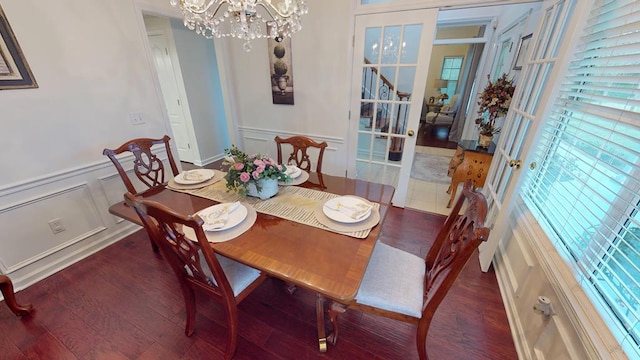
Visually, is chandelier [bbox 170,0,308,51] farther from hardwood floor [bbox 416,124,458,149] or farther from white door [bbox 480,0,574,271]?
hardwood floor [bbox 416,124,458,149]

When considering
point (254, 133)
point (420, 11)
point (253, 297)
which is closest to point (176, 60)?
point (254, 133)

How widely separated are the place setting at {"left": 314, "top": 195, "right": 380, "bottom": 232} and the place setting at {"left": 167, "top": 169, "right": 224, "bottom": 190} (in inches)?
33.3

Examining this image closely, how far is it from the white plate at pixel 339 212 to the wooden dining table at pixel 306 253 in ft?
0.26

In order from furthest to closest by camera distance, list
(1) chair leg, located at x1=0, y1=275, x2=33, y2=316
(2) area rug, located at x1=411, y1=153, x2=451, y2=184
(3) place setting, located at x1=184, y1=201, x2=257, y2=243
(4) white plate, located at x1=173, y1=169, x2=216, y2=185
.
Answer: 1. (2) area rug, located at x1=411, y1=153, x2=451, y2=184
2. (4) white plate, located at x1=173, y1=169, x2=216, y2=185
3. (1) chair leg, located at x1=0, y1=275, x2=33, y2=316
4. (3) place setting, located at x1=184, y1=201, x2=257, y2=243

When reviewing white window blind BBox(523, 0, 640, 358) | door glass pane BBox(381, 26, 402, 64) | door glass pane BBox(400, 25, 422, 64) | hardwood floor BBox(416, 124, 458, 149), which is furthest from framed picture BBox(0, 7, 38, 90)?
hardwood floor BBox(416, 124, 458, 149)

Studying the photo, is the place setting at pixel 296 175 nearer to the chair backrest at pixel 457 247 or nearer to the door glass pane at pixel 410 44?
the chair backrest at pixel 457 247

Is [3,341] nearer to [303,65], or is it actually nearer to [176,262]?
[176,262]

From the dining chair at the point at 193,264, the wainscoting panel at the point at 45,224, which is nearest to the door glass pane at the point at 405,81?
the dining chair at the point at 193,264

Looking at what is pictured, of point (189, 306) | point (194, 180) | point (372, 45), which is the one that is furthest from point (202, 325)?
point (372, 45)

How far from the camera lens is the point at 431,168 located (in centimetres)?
378

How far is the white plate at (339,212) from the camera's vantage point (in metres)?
1.17

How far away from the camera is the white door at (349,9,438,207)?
2.00 metres

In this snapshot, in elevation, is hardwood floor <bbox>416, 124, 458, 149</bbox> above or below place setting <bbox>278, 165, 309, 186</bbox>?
below

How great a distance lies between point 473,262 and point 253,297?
175cm
